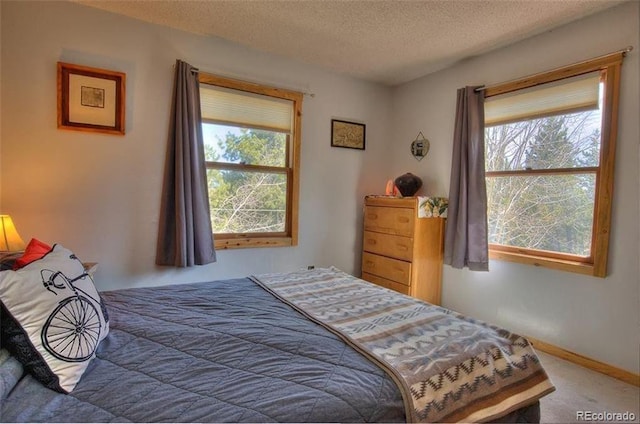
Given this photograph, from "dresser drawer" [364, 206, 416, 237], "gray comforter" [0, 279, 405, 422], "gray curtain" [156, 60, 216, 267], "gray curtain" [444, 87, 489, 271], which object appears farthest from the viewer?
"dresser drawer" [364, 206, 416, 237]

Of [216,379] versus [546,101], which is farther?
[546,101]

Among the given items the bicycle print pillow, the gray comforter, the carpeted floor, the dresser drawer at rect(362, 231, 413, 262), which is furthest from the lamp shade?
the carpeted floor

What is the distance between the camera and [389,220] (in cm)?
335

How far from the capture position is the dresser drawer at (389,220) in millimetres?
3135

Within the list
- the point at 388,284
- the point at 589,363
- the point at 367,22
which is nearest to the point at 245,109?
Answer: the point at 367,22

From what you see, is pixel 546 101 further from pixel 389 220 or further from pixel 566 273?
pixel 389 220

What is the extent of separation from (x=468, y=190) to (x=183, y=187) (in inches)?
95.3

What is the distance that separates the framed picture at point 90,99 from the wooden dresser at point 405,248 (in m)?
Result: 2.44

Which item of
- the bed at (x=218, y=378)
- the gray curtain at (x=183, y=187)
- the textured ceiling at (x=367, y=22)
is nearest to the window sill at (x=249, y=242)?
the gray curtain at (x=183, y=187)

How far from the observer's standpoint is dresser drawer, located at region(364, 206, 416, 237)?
3.13 meters

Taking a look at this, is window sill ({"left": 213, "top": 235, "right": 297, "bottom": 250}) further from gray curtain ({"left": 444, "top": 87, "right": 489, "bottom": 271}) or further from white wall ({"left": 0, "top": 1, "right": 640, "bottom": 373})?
gray curtain ({"left": 444, "top": 87, "right": 489, "bottom": 271})

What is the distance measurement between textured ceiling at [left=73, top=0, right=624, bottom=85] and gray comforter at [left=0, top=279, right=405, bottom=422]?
2106 mm

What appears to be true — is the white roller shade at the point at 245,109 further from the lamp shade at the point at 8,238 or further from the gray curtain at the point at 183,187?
the lamp shade at the point at 8,238

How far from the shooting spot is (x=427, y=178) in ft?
11.6
